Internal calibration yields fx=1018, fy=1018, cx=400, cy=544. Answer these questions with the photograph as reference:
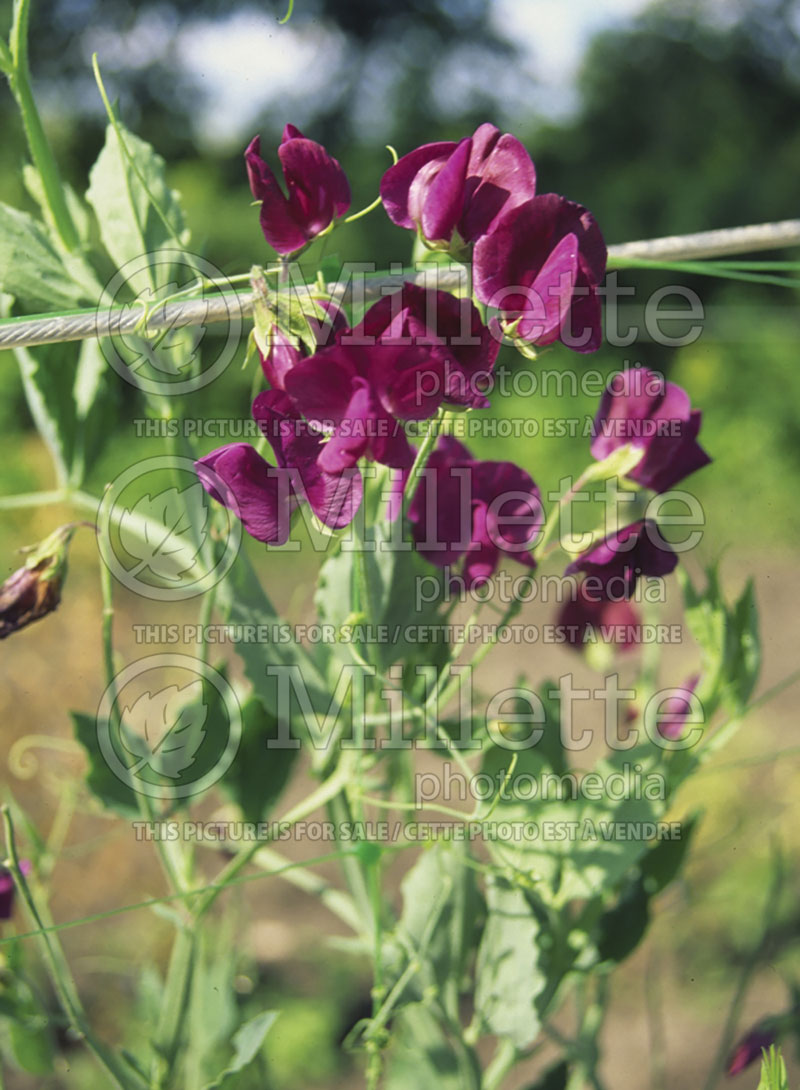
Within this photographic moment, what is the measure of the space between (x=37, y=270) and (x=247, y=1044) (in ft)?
1.55

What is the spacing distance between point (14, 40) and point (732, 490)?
3.30m

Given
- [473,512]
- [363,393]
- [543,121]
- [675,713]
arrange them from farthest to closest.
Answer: [543,121], [675,713], [473,512], [363,393]

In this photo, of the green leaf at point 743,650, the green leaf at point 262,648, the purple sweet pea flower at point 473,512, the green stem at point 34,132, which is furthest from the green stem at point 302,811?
the green stem at point 34,132

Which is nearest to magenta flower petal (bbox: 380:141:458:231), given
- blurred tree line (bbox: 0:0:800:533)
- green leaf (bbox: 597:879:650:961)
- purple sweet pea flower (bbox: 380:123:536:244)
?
purple sweet pea flower (bbox: 380:123:536:244)

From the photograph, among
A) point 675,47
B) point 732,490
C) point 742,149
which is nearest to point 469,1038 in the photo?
point 732,490

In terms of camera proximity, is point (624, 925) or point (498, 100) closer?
point (624, 925)

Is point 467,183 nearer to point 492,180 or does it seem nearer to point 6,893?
point 492,180

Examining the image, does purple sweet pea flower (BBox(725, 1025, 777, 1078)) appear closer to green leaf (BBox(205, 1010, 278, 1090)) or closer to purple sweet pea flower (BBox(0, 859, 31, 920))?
green leaf (BBox(205, 1010, 278, 1090))

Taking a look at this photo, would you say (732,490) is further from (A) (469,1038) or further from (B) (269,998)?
(A) (469,1038)

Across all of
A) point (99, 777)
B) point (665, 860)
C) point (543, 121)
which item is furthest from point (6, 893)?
point (543, 121)

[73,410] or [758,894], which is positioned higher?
[73,410]

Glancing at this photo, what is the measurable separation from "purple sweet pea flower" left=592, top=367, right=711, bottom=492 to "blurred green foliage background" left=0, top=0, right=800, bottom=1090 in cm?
6

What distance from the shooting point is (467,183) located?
473mm

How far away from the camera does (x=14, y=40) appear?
0.55m
